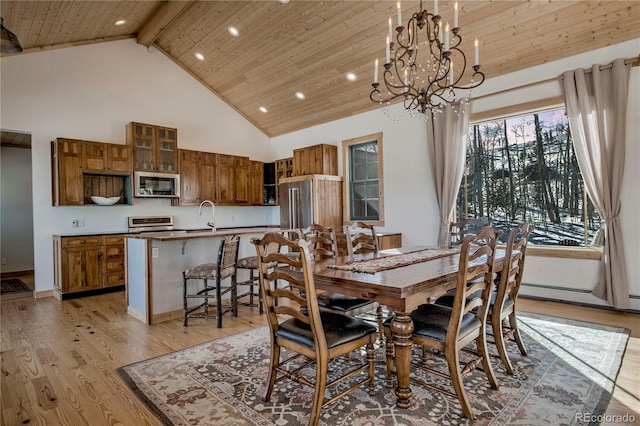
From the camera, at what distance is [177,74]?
6.62 metres

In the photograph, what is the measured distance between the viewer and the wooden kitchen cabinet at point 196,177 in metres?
6.31

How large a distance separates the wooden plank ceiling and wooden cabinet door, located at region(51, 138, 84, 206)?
1.46 metres

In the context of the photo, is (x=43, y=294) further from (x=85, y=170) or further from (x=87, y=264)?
(x=85, y=170)

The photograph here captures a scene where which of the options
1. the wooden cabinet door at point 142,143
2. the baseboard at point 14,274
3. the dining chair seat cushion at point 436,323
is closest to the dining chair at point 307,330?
the dining chair seat cushion at point 436,323

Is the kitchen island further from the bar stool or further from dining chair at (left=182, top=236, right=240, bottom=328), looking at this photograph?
the bar stool

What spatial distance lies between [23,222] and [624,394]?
30.6 ft

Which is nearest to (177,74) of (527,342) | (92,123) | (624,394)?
(92,123)

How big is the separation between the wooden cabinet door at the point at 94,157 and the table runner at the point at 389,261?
472 cm

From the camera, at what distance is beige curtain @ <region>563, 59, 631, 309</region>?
364cm

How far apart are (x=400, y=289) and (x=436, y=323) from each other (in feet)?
1.70

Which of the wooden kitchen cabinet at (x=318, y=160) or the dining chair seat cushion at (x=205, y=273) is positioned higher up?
the wooden kitchen cabinet at (x=318, y=160)

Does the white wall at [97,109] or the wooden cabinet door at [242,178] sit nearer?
the white wall at [97,109]

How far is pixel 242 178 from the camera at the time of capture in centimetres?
726

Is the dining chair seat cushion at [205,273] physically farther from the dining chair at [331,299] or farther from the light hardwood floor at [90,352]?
the dining chair at [331,299]
